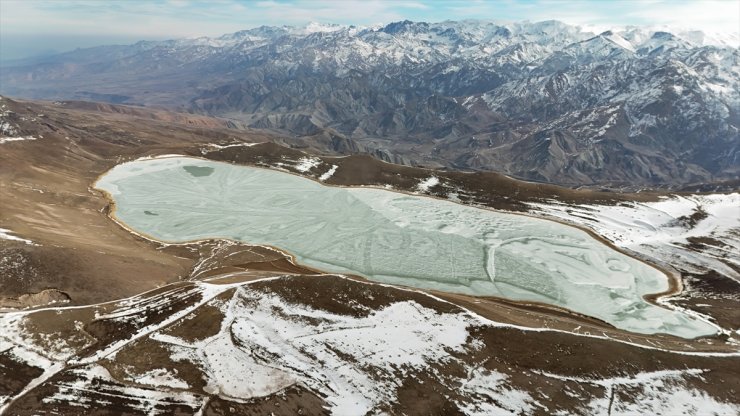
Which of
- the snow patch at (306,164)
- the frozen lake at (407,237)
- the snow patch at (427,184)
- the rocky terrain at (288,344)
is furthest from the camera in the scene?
the snow patch at (306,164)

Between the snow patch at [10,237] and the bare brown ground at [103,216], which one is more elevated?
the snow patch at [10,237]

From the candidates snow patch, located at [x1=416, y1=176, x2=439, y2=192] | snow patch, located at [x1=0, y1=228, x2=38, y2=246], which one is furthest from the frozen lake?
snow patch, located at [x1=0, y1=228, x2=38, y2=246]

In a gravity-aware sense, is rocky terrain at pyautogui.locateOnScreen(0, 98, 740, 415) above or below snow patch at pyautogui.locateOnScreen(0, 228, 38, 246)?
below

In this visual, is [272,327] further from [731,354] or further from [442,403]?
[731,354]

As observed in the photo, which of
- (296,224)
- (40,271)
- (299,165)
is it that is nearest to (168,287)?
(40,271)

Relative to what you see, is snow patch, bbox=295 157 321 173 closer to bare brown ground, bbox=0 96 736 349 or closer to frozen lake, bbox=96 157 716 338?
bare brown ground, bbox=0 96 736 349

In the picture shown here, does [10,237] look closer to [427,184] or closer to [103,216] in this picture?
[103,216]

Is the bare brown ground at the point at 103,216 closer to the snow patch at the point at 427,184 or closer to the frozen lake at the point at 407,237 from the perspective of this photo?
the snow patch at the point at 427,184

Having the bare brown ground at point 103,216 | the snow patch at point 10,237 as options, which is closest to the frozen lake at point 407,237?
the bare brown ground at point 103,216
